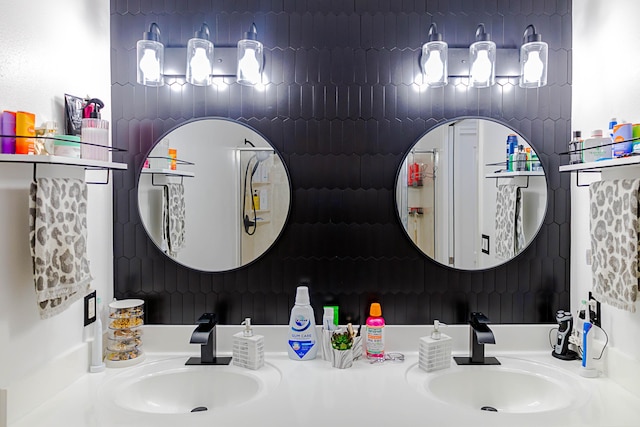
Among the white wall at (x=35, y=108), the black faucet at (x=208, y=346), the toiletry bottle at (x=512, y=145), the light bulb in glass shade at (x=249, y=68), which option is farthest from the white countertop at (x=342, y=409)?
the light bulb in glass shade at (x=249, y=68)

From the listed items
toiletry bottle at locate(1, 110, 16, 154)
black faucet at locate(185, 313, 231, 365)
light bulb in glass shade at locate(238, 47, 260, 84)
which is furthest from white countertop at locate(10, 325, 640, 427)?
light bulb in glass shade at locate(238, 47, 260, 84)

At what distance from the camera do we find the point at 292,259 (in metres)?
1.96

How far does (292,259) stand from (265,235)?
0.46 ft

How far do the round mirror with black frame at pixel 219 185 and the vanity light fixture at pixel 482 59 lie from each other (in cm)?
81

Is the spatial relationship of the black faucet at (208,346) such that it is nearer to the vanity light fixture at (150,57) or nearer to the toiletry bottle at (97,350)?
the toiletry bottle at (97,350)

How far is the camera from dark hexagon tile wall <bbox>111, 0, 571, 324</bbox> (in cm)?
194

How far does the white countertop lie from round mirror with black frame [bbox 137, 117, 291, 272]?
0.55m

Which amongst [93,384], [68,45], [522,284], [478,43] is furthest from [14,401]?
[478,43]

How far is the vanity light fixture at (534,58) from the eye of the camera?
1855 millimetres

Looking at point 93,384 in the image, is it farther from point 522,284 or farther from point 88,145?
point 522,284

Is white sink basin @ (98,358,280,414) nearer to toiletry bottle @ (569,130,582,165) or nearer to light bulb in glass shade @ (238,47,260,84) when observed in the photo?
light bulb in glass shade @ (238,47,260,84)

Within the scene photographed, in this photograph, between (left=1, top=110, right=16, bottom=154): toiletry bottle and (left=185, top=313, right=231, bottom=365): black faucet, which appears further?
(left=185, top=313, right=231, bottom=365): black faucet

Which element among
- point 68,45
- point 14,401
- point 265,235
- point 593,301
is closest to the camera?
point 14,401

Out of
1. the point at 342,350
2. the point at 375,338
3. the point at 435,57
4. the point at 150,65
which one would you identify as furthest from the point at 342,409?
the point at 150,65
